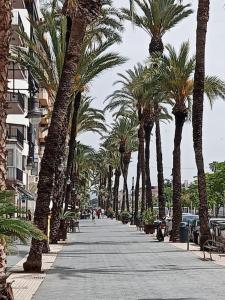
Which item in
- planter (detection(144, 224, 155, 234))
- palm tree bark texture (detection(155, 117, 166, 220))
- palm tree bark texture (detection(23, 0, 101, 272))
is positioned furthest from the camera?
planter (detection(144, 224, 155, 234))

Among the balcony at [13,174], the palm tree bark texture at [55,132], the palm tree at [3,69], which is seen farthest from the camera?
the balcony at [13,174]

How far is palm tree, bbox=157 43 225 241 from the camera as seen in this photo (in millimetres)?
32562

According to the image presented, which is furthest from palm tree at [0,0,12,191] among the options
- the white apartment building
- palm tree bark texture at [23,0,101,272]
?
the white apartment building

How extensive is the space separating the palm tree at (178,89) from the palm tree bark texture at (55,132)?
44.2 ft

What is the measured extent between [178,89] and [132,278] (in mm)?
18559

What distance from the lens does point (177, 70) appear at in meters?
32.8

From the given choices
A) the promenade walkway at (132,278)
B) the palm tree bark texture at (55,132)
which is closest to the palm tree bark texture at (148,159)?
the promenade walkway at (132,278)

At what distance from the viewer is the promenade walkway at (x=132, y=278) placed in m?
12.7

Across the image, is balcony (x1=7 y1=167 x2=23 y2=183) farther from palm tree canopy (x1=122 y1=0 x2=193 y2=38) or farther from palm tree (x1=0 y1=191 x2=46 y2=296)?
palm tree (x1=0 y1=191 x2=46 y2=296)

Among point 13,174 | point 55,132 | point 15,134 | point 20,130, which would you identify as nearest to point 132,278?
point 55,132

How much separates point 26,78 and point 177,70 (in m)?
26.7

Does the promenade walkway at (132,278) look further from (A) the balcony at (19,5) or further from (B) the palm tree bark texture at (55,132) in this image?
(A) the balcony at (19,5)

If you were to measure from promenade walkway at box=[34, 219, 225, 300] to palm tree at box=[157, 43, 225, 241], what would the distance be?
10181mm

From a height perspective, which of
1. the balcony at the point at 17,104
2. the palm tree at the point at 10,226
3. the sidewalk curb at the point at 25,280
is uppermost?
the balcony at the point at 17,104
